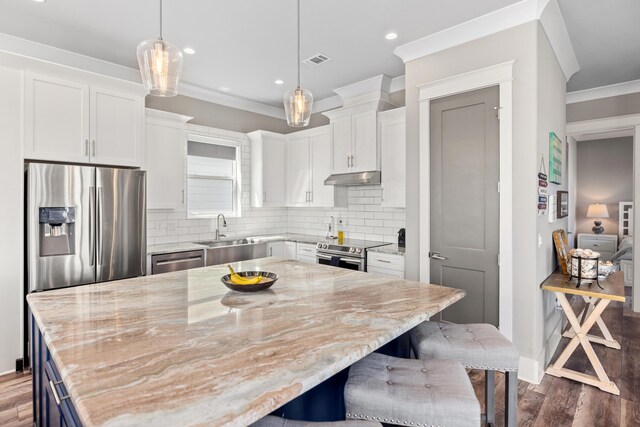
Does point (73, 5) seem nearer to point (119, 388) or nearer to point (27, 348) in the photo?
point (27, 348)

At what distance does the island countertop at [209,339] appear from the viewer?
885mm

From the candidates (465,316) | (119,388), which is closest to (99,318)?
(119,388)

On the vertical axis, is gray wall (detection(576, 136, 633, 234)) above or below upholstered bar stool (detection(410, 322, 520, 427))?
above

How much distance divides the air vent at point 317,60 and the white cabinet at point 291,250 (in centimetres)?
232

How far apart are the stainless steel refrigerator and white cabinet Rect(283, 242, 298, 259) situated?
197 centimetres

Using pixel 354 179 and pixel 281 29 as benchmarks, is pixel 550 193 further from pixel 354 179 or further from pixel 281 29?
pixel 281 29

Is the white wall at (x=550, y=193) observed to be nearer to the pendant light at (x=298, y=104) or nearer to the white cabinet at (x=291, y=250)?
the pendant light at (x=298, y=104)

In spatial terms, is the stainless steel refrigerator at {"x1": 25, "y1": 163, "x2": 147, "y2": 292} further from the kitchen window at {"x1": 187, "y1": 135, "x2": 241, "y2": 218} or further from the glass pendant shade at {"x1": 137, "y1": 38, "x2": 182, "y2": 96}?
the glass pendant shade at {"x1": 137, "y1": 38, "x2": 182, "y2": 96}

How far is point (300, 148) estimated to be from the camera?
5176 mm

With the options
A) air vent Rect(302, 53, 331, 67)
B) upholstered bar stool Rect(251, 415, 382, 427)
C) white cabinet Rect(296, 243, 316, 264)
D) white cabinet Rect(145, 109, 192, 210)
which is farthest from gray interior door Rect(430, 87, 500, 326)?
white cabinet Rect(145, 109, 192, 210)

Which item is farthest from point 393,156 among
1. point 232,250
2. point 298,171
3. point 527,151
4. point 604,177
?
point 604,177

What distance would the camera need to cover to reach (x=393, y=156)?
3996 mm

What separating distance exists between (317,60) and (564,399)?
3.62 m

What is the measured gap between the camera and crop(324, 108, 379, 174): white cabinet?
4.15 m
